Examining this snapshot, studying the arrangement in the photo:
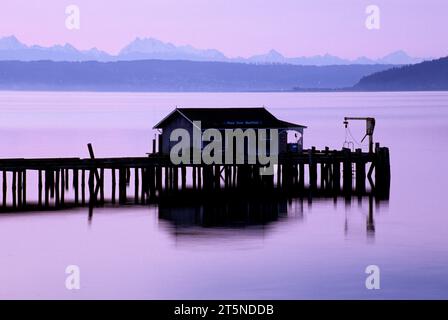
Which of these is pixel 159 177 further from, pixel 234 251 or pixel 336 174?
pixel 234 251

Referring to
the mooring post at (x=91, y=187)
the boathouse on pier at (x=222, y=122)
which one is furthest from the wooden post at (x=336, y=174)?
the mooring post at (x=91, y=187)

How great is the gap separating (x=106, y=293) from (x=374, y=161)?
3070 cm

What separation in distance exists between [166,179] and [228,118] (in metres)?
4.94

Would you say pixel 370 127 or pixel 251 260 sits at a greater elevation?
pixel 370 127

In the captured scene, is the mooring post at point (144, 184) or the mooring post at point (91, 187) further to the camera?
the mooring post at point (144, 184)

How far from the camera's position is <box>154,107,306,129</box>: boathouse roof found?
68875 mm

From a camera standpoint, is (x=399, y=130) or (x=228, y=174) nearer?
(x=228, y=174)

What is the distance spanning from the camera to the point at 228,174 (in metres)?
Answer: 71.4

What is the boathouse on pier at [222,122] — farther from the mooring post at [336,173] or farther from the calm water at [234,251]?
the calm water at [234,251]

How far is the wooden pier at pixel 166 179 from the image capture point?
64375 mm

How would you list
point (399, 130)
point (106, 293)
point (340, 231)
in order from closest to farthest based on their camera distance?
point (106, 293)
point (340, 231)
point (399, 130)

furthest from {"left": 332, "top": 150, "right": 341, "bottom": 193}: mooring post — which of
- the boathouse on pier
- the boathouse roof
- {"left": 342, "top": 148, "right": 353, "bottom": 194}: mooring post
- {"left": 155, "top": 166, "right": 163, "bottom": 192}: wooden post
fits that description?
{"left": 155, "top": 166, "right": 163, "bottom": 192}: wooden post
